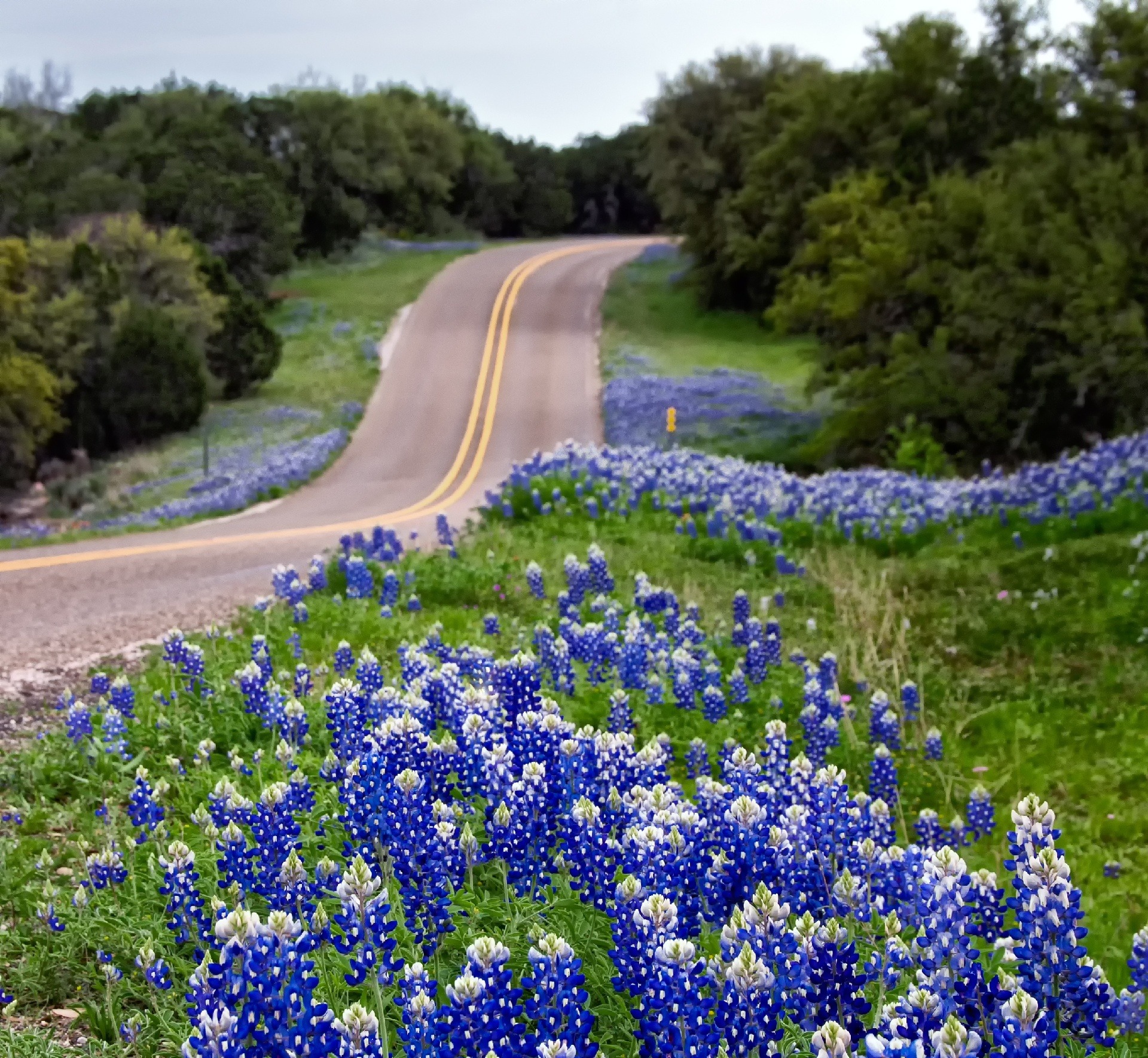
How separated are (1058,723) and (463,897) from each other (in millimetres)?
5224

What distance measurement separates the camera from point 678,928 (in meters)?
3.40

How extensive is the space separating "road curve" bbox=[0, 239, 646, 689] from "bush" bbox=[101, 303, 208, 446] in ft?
13.8

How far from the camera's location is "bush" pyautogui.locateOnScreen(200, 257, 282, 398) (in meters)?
32.2

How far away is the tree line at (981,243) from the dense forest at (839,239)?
0.17ft

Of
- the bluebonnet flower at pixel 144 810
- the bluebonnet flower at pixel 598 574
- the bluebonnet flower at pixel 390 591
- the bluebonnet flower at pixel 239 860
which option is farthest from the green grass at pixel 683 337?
the bluebonnet flower at pixel 239 860

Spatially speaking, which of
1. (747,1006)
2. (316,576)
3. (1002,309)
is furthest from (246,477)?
(747,1006)

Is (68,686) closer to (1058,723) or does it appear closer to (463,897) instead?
(463,897)

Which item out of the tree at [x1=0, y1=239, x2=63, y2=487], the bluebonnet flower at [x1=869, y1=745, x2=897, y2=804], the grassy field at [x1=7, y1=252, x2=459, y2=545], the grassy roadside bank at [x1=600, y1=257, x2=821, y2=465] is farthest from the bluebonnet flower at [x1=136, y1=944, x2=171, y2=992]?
the tree at [x1=0, y1=239, x2=63, y2=487]

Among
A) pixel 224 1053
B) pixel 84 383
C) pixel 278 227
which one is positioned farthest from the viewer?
pixel 278 227

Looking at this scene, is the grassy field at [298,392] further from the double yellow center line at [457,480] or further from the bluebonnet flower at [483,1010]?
the bluebonnet flower at [483,1010]

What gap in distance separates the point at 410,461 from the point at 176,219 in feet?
52.4

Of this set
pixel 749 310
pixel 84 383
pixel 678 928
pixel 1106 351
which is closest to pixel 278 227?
pixel 84 383

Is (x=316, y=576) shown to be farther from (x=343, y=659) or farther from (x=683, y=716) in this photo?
(x=683, y=716)

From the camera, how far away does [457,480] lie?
24.3m
